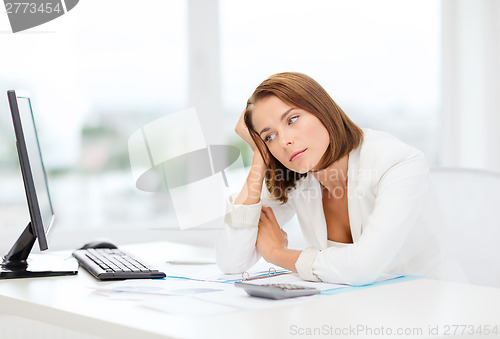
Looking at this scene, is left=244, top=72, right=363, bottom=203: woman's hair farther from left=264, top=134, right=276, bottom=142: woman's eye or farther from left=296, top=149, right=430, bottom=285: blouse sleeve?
left=296, top=149, right=430, bottom=285: blouse sleeve

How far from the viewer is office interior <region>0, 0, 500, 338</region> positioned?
257cm

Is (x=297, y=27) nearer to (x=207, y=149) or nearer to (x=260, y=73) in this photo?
(x=260, y=73)

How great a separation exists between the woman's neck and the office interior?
1.06 metres

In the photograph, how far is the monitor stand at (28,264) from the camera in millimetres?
1459

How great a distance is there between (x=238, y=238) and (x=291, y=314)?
576mm

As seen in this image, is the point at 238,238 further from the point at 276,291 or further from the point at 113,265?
the point at 276,291

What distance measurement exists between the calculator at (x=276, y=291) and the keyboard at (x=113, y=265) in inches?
12.9

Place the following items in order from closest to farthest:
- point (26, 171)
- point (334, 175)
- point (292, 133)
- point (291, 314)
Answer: point (291, 314), point (26, 171), point (292, 133), point (334, 175)

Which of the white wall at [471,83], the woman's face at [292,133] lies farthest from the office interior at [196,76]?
the woman's face at [292,133]

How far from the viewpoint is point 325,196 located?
5.90 ft

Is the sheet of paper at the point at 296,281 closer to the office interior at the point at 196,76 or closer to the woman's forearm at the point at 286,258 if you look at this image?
the woman's forearm at the point at 286,258

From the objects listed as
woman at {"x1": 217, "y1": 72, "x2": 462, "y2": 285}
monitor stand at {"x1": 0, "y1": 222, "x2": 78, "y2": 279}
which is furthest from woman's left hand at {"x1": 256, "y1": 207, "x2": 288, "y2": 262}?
monitor stand at {"x1": 0, "y1": 222, "x2": 78, "y2": 279}

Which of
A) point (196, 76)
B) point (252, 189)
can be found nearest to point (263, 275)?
point (252, 189)

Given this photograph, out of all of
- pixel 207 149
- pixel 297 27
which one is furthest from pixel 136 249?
pixel 297 27
